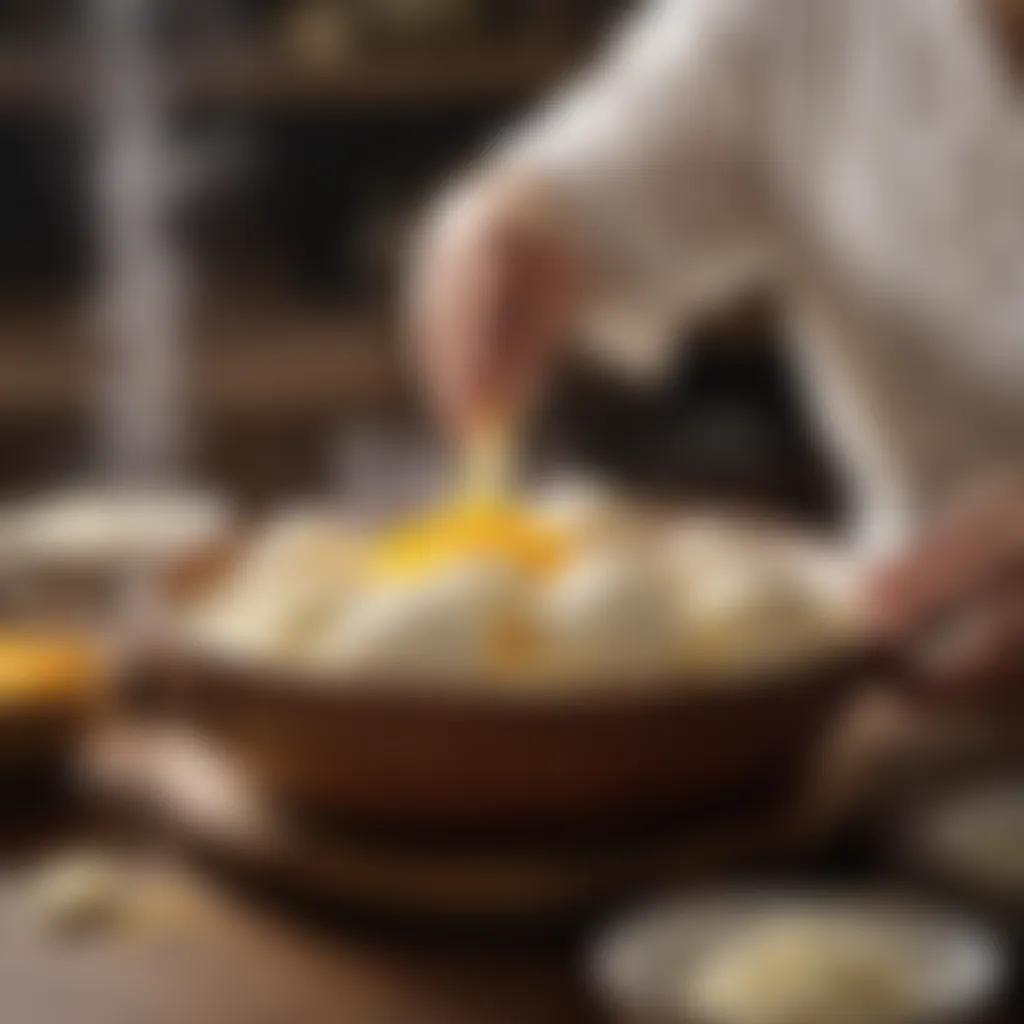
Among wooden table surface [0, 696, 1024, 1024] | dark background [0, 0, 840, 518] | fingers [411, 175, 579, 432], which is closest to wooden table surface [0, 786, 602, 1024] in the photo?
wooden table surface [0, 696, 1024, 1024]

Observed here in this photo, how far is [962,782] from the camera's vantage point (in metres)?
0.83

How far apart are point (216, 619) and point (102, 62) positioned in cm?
147

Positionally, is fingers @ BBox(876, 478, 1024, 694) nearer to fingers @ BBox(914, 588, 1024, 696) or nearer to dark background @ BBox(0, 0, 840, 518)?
fingers @ BBox(914, 588, 1024, 696)

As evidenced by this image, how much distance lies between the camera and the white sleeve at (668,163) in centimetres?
113

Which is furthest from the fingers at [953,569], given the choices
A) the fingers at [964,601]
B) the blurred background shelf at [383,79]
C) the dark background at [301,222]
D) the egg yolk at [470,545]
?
the blurred background shelf at [383,79]

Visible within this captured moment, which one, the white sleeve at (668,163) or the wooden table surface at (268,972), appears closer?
the wooden table surface at (268,972)

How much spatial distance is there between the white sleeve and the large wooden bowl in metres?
0.39

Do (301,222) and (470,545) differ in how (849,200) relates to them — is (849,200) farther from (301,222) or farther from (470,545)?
(301,222)

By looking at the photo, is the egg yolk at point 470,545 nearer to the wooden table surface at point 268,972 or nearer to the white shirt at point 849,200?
the wooden table surface at point 268,972

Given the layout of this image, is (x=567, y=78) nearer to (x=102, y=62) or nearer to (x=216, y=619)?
(x=102, y=62)

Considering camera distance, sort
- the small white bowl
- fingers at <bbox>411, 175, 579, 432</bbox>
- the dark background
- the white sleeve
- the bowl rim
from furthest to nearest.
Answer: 1. the dark background
2. the white sleeve
3. fingers at <bbox>411, 175, 579, 432</bbox>
4. the bowl rim
5. the small white bowl

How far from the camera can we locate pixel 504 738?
0.73m

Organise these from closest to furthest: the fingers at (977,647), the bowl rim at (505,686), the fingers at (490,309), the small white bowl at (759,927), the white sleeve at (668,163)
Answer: the small white bowl at (759,927) < the bowl rim at (505,686) < the fingers at (977,647) < the fingers at (490,309) < the white sleeve at (668,163)

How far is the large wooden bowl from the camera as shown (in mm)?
726
